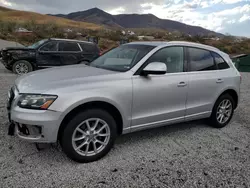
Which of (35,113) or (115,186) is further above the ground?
(35,113)

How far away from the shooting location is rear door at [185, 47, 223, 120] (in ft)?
12.5

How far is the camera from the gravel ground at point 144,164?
2.61 meters

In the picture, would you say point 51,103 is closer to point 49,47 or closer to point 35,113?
point 35,113

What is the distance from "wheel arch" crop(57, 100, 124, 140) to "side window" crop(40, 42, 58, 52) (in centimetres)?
750

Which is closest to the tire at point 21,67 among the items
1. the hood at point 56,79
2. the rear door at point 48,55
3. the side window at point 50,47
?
the rear door at point 48,55

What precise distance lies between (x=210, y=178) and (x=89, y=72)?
6.98ft

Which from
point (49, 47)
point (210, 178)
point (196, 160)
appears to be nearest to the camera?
point (210, 178)

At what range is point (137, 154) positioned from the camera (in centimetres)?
325

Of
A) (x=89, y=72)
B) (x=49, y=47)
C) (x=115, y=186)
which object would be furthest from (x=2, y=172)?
(x=49, y=47)

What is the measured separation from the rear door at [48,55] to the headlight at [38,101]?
24.2 feet

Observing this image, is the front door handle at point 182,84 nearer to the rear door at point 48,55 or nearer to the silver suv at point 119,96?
the silver suv at point 119,96

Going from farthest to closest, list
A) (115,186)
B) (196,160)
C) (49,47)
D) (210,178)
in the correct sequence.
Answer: (49,47) < (196,160) < (210,178) < (115,186)

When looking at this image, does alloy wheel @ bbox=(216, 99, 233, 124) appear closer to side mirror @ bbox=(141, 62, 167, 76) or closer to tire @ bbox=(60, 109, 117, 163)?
side mirror @ bbox=(141, 62, 167, 76)

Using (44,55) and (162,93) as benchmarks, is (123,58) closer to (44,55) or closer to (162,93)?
(162,93)
